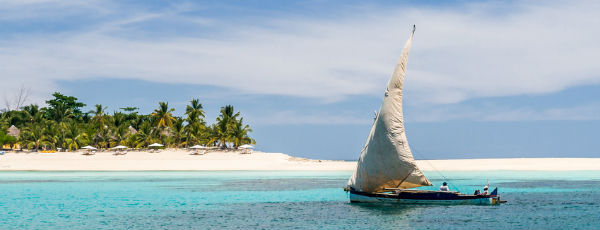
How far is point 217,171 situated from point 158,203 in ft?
167

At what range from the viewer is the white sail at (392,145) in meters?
38.3

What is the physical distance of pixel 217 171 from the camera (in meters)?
94.8

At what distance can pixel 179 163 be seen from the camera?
98.1 metres

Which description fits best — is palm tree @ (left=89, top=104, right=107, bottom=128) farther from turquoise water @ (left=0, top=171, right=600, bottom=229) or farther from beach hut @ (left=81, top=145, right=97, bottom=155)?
turquoise water @ (left=0, top=171, right=600, bottom=229)

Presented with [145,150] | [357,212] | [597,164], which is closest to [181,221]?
[357,212]

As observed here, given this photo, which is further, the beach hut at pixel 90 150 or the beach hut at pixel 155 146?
the beach hut at pixel 155 146

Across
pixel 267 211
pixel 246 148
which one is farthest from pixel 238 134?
pixel 267 211

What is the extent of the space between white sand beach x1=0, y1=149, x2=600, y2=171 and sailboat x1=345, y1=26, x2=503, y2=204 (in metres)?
56.6

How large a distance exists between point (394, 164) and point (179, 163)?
211 feet

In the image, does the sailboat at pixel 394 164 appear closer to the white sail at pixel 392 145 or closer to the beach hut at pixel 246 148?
the white sail at pixel 392 145

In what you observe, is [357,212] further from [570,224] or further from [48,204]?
[48,204]

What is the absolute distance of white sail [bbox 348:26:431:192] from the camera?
38.3m

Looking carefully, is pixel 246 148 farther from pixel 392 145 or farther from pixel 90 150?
pixel 392 145

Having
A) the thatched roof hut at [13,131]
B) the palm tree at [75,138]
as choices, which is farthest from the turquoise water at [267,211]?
the thatched roof hut at [13,131]
